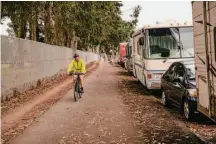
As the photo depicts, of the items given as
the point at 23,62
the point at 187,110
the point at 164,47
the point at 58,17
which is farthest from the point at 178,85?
the point at 58,17

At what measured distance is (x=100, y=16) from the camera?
122 feet

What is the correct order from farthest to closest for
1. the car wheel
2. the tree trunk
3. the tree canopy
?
the tree trunk
the tree canopy
the car wheel

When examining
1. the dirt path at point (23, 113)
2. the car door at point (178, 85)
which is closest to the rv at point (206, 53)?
the car door at point (178, 85)

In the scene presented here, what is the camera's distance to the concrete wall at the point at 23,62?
49.9 feet

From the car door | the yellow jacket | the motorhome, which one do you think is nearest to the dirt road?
the car door

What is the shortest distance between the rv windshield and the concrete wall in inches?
212

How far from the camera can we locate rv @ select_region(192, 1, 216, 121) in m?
6.90

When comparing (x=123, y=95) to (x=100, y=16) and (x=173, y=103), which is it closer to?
(x=173, y=103)

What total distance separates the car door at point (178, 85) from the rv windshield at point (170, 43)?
11.1ft

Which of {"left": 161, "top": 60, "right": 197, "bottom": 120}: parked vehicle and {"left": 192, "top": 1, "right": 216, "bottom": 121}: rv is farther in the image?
{"left": 161, "top": 60, "right": 197, "bottom": 120}: parked vehicle

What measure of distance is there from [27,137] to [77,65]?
6937 millimetres

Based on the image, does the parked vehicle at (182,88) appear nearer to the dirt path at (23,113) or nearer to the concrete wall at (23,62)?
the dirt path at (23,113)

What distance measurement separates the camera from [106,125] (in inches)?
392

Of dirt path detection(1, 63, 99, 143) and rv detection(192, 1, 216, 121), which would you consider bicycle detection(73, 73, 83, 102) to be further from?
rv detection(192, 1, 216, 121)
